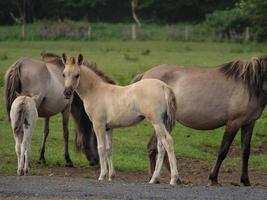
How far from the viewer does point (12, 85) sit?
47.9 feet

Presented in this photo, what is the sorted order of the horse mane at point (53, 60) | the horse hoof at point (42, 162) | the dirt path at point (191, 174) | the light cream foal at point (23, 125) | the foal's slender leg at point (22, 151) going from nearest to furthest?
the foal's slender leg at point (22, 151) → the light cream foal at point (23, 125) → the dirt path at point (191, 174) → the horse hoof at point (42, 162) → the horse mane at point (53, 60)

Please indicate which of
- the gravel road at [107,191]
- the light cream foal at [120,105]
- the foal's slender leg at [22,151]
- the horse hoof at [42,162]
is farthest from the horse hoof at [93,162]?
the gravel road at [107,191]

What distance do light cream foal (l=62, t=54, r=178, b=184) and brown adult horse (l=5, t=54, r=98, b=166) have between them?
213 centimetres

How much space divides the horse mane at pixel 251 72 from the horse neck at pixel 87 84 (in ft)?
7.39

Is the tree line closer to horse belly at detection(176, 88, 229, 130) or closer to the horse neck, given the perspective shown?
horse belly at detection(176, 88, 229, 130)

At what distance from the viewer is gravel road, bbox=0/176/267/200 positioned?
10336 mm

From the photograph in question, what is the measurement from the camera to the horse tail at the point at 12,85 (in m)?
14.5

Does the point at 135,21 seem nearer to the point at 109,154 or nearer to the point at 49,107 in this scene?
the point at 49,107

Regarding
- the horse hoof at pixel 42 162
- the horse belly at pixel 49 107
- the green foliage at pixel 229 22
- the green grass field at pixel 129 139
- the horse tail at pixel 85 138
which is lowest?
the green foliage at pixel 229 22

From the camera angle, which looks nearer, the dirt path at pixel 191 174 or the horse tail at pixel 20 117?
the horse tail at pixel 20 117

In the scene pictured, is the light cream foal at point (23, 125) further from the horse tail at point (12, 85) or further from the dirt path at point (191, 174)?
the dirt path at point (191, 174)

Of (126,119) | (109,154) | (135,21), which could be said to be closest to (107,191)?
(126,119)

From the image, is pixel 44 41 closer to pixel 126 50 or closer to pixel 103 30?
pixel 103 30

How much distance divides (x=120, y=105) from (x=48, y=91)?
3202mm
